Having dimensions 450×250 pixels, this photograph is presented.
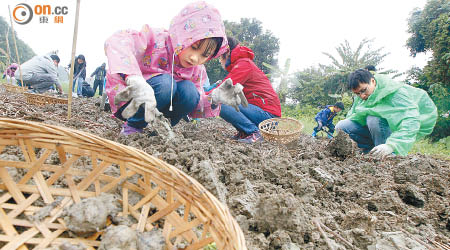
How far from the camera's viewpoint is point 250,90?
300cm

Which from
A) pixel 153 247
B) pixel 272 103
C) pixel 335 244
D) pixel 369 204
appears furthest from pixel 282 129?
pixel 153 247

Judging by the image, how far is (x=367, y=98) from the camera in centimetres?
305

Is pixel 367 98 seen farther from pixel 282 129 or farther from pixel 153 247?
pixel 153 247

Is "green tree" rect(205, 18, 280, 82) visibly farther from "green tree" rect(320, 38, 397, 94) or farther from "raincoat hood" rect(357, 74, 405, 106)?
"raincoat hood" rect(357, 74, 405, 106)

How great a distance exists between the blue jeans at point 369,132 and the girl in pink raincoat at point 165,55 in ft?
6.70

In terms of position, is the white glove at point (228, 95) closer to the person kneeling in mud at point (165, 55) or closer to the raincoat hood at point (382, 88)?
the person kneeling in mud at point (165, 55)

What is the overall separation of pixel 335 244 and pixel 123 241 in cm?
63

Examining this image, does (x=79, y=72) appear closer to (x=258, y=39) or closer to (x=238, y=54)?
(x=238, y=54)

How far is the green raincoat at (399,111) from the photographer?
99.7 inches

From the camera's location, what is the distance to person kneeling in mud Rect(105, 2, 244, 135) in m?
1.59

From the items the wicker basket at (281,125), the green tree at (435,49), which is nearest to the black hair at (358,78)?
the wicker basket at (281,125)

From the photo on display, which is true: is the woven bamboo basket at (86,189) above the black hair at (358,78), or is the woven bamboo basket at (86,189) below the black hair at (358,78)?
below

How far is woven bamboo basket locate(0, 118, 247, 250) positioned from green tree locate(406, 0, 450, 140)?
7.74 meters

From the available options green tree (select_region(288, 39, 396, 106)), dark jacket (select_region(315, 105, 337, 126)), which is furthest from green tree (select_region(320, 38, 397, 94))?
dark jacket (select_region(315, 105, 337, 126))
